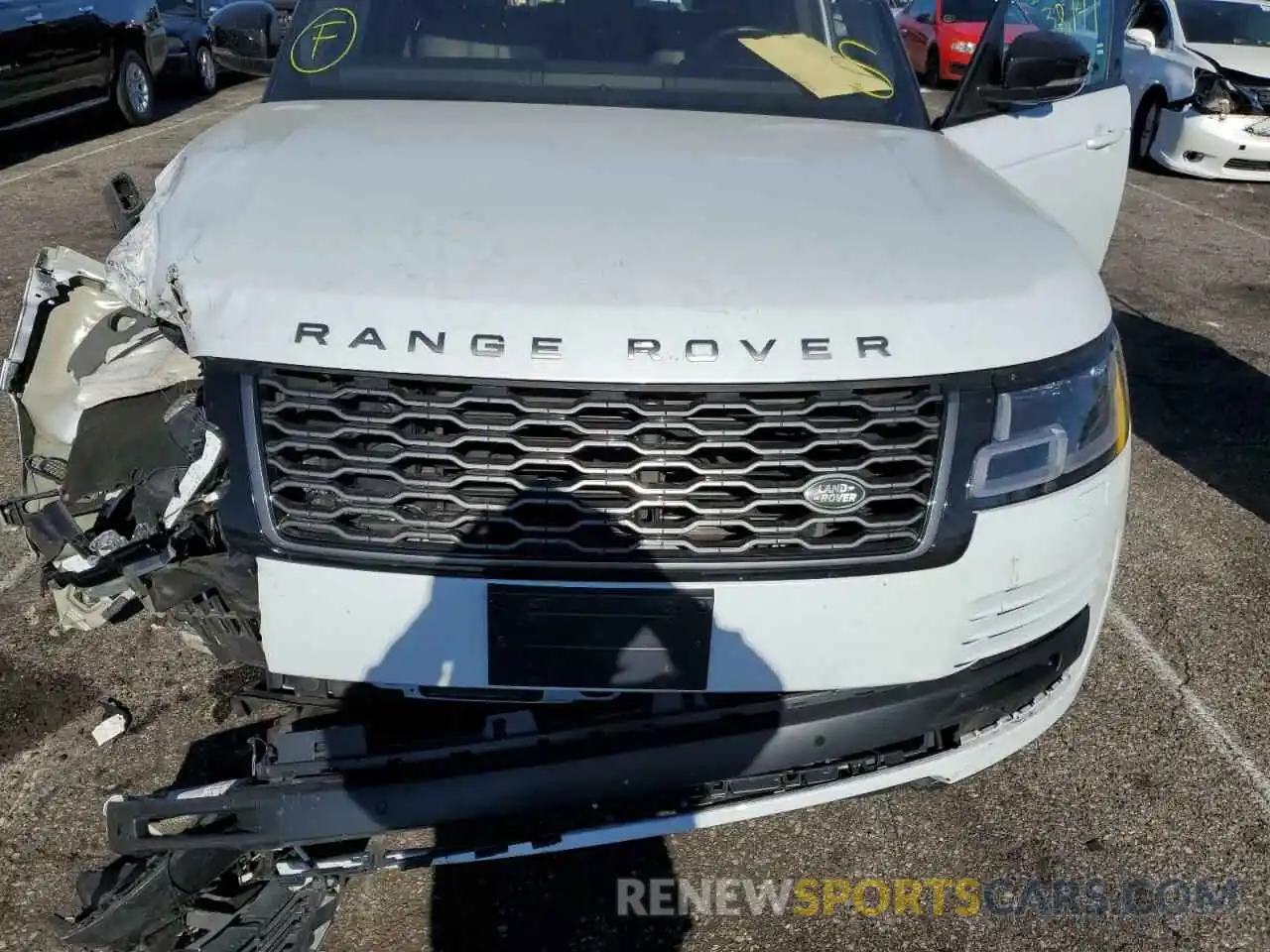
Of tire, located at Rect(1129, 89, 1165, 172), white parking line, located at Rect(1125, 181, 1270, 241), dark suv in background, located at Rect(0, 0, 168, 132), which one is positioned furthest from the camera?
tire, located at Rect(1129, 89, 1165, 172)

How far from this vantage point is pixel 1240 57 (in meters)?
10.1

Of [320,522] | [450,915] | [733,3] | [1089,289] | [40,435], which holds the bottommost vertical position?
[450,915]

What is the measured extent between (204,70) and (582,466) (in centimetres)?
1383

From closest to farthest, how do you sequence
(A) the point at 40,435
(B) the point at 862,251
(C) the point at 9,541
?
1. (B) the point at 862,251
2. (A) the point at 40,435
3. (C) the point at 9,541

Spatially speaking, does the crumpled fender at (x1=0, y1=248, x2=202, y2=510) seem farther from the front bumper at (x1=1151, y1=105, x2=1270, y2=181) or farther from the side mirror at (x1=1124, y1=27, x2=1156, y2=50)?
the side mirror at (x1=1124, y1=27, x2=1156, y2=50)

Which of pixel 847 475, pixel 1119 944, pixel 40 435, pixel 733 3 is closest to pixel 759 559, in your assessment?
pixel 847 475

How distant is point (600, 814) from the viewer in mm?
2146

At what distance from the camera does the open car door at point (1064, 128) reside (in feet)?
10.7

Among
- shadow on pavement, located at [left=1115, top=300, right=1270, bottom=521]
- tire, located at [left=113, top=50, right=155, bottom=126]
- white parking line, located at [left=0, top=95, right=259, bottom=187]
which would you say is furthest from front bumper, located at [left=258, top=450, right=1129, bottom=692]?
tire, located at [left=113, top=50, right=155, bottom=126]

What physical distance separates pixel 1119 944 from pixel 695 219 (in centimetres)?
185

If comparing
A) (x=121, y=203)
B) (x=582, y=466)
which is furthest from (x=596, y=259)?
(x=121, y=203)

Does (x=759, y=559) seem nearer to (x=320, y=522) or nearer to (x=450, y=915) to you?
(x=320, y=522)

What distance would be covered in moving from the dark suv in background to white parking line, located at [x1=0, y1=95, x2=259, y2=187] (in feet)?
0.83

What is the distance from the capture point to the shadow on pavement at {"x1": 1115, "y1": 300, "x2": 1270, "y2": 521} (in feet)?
15.5
